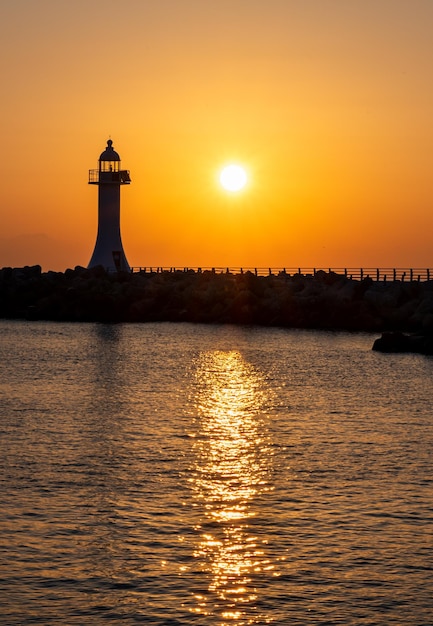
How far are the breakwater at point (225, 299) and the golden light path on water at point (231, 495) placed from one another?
102 feet

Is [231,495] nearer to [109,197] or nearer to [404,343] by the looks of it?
[404,343]

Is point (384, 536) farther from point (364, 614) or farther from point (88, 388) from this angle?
point (88, 388)

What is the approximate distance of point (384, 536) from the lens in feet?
56.9

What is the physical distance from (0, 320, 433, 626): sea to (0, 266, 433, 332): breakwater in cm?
2818

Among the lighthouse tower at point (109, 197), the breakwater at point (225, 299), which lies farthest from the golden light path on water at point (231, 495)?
the lighthouse tower at point (109, 197)

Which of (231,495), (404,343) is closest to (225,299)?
(404,343)

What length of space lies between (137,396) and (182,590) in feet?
74.6

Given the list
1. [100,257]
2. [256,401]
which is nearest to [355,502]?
[256,401]

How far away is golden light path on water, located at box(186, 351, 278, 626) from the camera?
14.4m

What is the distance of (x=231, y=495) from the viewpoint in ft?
67.6

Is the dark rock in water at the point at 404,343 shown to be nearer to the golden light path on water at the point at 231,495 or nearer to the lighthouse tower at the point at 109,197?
the golden light path on water at the point at 231,495

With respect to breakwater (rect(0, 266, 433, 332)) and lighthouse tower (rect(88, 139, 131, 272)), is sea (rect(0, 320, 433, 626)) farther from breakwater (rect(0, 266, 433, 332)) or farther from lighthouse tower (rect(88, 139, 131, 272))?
lighthouse tower (rect(88, 139, 131, 272))

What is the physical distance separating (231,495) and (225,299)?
5578 cm

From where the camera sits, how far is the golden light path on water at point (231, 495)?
1444 centimetres
